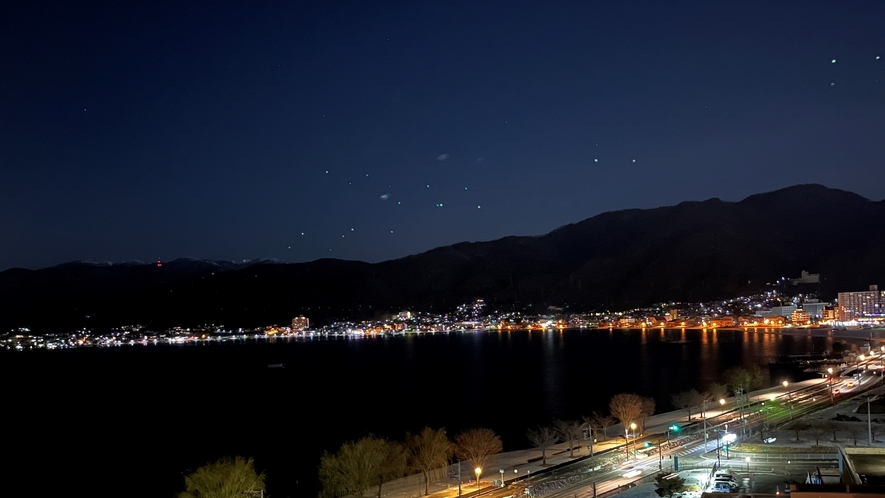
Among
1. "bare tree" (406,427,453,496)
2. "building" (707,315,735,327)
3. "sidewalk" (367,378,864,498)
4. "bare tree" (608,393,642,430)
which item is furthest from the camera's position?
"building" (707,315,735,327)

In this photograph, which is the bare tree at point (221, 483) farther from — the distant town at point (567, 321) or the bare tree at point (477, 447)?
the distant town at point (567, 321)

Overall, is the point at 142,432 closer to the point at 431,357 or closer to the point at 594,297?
the point at 431,357

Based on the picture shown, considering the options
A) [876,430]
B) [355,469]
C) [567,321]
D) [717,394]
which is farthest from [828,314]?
[355,469]

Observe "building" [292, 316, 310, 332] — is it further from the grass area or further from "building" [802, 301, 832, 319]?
the grass area

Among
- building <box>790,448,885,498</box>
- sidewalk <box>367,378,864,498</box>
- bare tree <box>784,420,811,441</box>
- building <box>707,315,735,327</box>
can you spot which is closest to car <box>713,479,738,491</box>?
building <box>790,448,885,498</box>

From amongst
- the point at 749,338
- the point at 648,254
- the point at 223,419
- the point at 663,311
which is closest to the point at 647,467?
the point at 223,419

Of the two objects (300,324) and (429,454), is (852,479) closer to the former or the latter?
(429,454)
